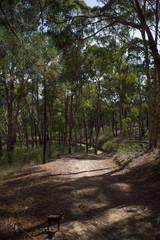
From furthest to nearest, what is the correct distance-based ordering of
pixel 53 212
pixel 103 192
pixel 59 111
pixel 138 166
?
pixel 59 111 < pixel 138 166 < pixel 103 192 < pixel 53 212

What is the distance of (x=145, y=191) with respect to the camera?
7.06 metres

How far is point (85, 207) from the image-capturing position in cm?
548

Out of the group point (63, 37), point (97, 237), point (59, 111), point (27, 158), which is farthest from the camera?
point (59, 111)

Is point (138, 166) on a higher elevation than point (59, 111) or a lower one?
lower

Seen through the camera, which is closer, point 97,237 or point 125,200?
point 97,237

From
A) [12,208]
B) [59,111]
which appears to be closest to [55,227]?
[12,208]

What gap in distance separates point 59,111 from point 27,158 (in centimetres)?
2262

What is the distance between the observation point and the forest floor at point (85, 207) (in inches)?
161

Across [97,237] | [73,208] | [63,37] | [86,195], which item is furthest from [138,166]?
[63,37]

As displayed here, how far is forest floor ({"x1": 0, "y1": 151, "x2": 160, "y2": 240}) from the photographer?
4.09 m

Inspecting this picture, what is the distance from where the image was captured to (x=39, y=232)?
3980 millimetres

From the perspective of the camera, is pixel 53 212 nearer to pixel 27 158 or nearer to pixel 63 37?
pixel 63 37

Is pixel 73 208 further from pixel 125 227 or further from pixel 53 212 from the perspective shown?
pixel 125 227

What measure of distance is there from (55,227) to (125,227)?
5.62 feet
